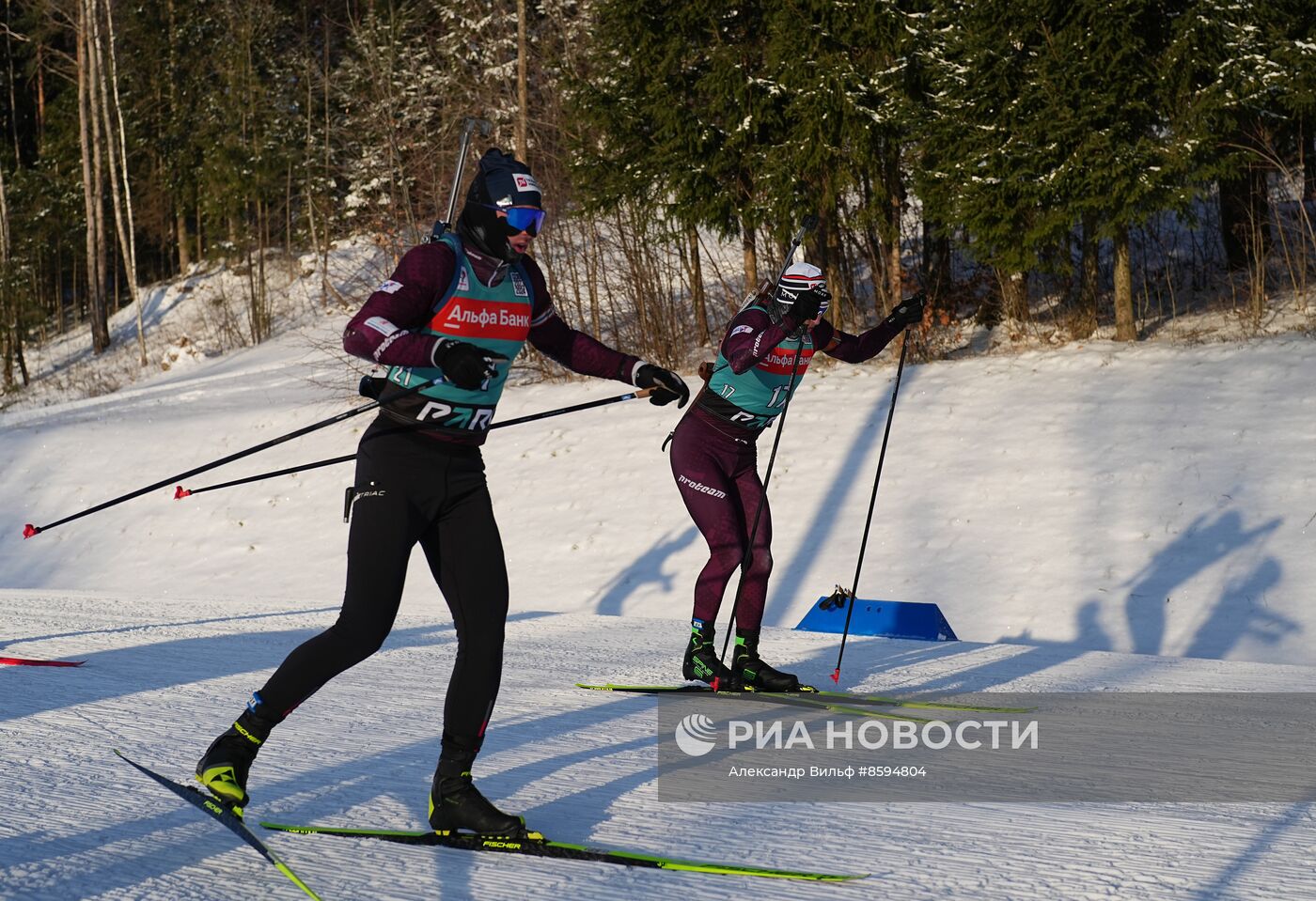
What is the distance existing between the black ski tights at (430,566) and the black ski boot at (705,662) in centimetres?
249

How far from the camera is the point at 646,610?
1037cm

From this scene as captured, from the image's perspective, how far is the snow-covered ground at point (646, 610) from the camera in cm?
318

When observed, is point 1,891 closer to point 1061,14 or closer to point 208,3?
point 1061,14

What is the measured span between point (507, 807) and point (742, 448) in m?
2.78

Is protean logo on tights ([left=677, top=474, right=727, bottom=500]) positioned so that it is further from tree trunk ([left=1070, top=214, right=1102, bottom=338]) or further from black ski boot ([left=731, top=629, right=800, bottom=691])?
tree trunk ([left=1070, top=214, right=1102, bottom=338])

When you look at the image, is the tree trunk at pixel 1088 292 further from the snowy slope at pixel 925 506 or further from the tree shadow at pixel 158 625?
the tree shadow at pixel 158 625

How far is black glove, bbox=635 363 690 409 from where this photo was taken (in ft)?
13.4

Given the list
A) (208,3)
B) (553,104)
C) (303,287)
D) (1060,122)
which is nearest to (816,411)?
(1060,122)

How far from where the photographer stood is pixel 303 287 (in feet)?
111

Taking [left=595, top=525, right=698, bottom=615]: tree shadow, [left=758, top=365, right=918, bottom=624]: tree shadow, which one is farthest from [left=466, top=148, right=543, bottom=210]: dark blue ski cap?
[left=595, top=525, right=698, bottom=615]: tree shadow

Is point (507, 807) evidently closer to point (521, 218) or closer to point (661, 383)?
point (661, 383)

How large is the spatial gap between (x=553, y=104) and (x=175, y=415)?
26.1 feet

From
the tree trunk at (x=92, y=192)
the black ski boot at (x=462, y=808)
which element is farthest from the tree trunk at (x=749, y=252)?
the tree trunk at (x=92, y=192)

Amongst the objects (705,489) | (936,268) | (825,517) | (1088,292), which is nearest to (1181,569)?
(825,517)
